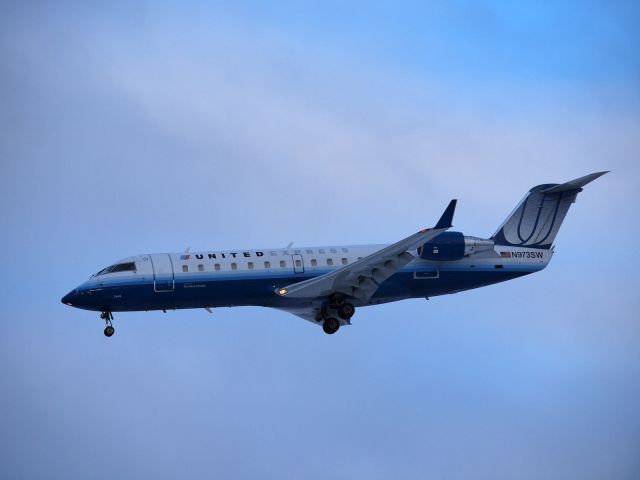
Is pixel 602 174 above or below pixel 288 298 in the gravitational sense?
above

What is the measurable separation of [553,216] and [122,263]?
19.4 metres

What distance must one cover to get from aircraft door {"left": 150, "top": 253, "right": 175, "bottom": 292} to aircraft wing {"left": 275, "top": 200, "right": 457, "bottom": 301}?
441 cm

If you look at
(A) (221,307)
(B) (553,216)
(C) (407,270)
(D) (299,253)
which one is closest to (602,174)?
(B) (553,216)

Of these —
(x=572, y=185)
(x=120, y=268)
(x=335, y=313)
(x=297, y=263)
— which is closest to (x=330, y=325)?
(x=335, y=313)

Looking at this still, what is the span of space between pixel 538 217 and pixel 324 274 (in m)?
10.5

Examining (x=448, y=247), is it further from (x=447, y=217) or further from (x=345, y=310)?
(x=447, y=217)

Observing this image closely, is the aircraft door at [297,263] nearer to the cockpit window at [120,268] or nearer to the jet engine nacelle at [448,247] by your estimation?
the jet engine nacelle at [448,247]

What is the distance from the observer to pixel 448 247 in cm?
5281

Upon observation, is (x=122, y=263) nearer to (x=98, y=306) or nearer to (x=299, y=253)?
(x=98, y=306)

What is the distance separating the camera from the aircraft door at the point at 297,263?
5162 centimetres

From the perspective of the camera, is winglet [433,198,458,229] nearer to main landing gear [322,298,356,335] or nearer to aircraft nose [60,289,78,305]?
main landing gear [322,298,356,335]

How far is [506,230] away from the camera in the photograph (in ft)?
180

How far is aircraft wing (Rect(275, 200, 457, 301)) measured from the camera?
163ft

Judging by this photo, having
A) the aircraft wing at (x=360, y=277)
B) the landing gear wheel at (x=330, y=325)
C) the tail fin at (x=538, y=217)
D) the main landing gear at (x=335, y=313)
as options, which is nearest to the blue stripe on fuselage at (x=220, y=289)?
the aircraft wing at (x=360, y=277)
